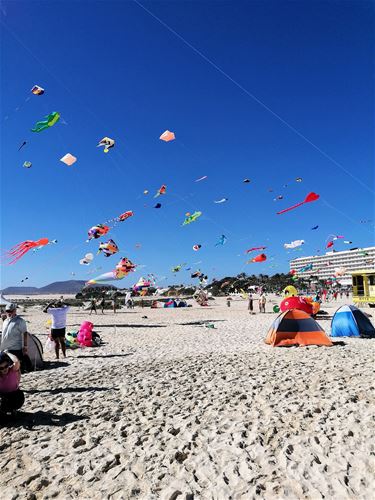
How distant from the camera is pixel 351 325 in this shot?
476 inches

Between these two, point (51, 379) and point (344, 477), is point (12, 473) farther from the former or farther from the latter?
point (51, 379)

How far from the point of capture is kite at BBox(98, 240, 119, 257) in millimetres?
21016

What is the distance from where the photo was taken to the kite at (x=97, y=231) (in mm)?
19200

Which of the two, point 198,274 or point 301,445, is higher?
point 198,274

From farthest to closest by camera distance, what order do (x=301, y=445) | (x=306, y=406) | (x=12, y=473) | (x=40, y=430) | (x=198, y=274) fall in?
1. (x=198, y=274)
2. (x=306, y=406)
3. (x=40, y=430)
4. (x=301, y=445)
5. (x=12, y=473)

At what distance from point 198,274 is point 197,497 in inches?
1775

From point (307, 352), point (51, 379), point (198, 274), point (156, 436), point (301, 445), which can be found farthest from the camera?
point (198, 274)

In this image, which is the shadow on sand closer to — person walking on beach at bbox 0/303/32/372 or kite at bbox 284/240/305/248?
person walking on beach at bbox 0/303/32/372

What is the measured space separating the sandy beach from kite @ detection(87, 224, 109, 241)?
470 inches

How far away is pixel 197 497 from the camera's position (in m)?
3.12

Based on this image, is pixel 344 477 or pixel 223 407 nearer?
pixel 344 477

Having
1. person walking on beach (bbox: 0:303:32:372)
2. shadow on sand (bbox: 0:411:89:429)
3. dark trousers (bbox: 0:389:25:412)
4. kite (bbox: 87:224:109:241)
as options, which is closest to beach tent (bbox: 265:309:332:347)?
shadow on sand (bbox: 0:411:89:429)

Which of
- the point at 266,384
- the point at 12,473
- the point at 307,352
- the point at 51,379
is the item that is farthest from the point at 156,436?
the point at 307,352

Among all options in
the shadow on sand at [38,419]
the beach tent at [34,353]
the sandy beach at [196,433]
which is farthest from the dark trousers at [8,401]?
the beach tent at [34,353]
